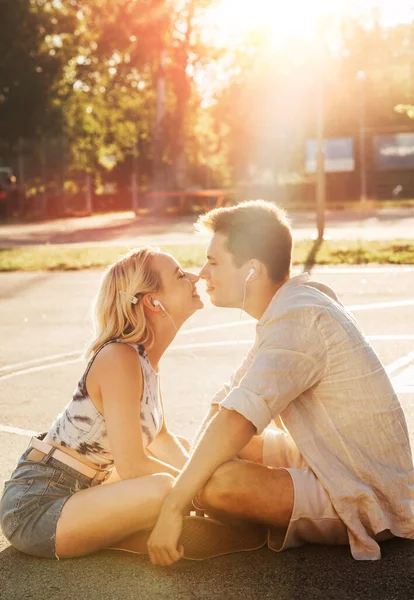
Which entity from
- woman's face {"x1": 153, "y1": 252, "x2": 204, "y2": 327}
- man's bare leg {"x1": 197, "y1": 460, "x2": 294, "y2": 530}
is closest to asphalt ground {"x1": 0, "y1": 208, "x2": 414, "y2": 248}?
woman's face {"x1": 153, "y1": 252, "x2": 204, "y2": 327}

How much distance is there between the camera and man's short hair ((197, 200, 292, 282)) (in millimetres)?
4152

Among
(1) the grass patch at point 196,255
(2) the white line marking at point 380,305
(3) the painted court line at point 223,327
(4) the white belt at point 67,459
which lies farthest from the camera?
(1) the grass patch at point 196,255

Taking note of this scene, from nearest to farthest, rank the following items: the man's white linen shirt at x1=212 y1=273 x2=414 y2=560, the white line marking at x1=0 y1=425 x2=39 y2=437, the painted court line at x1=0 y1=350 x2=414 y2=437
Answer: the man's white linen shirt at x1=212 y1=273 x2=414 y2=560 → the white line marking at x1=0 y1=425 x2=39 y2=437 → the painted court line at x1=0 y1=350 x2=414 y2=437

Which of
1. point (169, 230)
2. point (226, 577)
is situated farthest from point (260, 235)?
point (169, 230)

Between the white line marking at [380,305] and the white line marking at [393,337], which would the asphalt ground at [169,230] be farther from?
the white line marking at [393,337]

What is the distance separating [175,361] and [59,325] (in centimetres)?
304

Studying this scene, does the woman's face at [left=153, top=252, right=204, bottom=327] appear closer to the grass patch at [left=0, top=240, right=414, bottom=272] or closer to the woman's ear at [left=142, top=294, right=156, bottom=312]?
the woman's ear at [left=142, top=294, right=156, bottom=312]

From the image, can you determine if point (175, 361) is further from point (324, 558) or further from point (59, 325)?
point (324, 558)

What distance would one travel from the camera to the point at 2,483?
551 cm

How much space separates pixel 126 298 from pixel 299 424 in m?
0.93

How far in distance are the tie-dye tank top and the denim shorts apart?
106 mm

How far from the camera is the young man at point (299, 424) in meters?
3.97

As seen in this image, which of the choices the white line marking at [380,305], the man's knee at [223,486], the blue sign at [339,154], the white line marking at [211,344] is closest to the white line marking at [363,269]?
the white line marking at [380,305]

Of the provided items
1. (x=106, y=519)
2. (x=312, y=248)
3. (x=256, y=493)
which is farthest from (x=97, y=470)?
(x=312, y=248)
